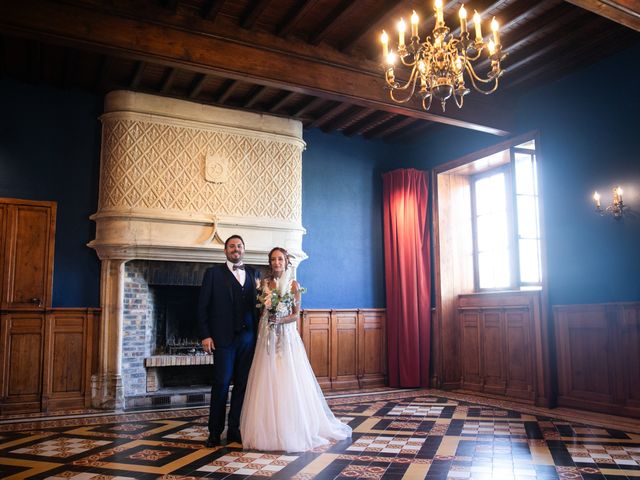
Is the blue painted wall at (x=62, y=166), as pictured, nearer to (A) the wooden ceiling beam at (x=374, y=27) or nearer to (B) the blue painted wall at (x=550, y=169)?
(B) the blue painted wall at (x=550, y=169)

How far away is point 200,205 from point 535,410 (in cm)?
452

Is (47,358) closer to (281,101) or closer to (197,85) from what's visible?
(197,85)

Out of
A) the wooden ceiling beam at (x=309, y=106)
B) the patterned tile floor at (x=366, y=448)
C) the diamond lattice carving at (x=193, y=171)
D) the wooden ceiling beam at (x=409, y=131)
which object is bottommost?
the patterned tile floor at (x=366, y=448)

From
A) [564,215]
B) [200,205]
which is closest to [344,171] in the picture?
[200,205]

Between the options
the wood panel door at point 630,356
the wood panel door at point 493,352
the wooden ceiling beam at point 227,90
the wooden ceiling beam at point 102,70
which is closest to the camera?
the wood panel door at point 630,356

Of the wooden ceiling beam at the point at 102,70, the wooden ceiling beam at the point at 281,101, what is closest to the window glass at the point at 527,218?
the wooden ceiling beam at the point at 281,101

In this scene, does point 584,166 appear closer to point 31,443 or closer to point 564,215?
point 564,215

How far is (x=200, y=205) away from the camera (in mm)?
6945

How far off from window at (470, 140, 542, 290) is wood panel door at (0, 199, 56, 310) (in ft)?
18.3

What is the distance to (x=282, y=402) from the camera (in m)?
4.32

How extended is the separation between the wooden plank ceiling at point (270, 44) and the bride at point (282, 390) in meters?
2.10

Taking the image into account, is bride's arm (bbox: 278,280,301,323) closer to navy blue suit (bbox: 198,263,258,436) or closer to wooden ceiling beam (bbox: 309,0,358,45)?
navy blue suit (bbox: 198,263,258,436)

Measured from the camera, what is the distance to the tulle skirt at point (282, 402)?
167 inches

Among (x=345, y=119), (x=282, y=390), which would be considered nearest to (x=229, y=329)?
(x=282, y=390)
